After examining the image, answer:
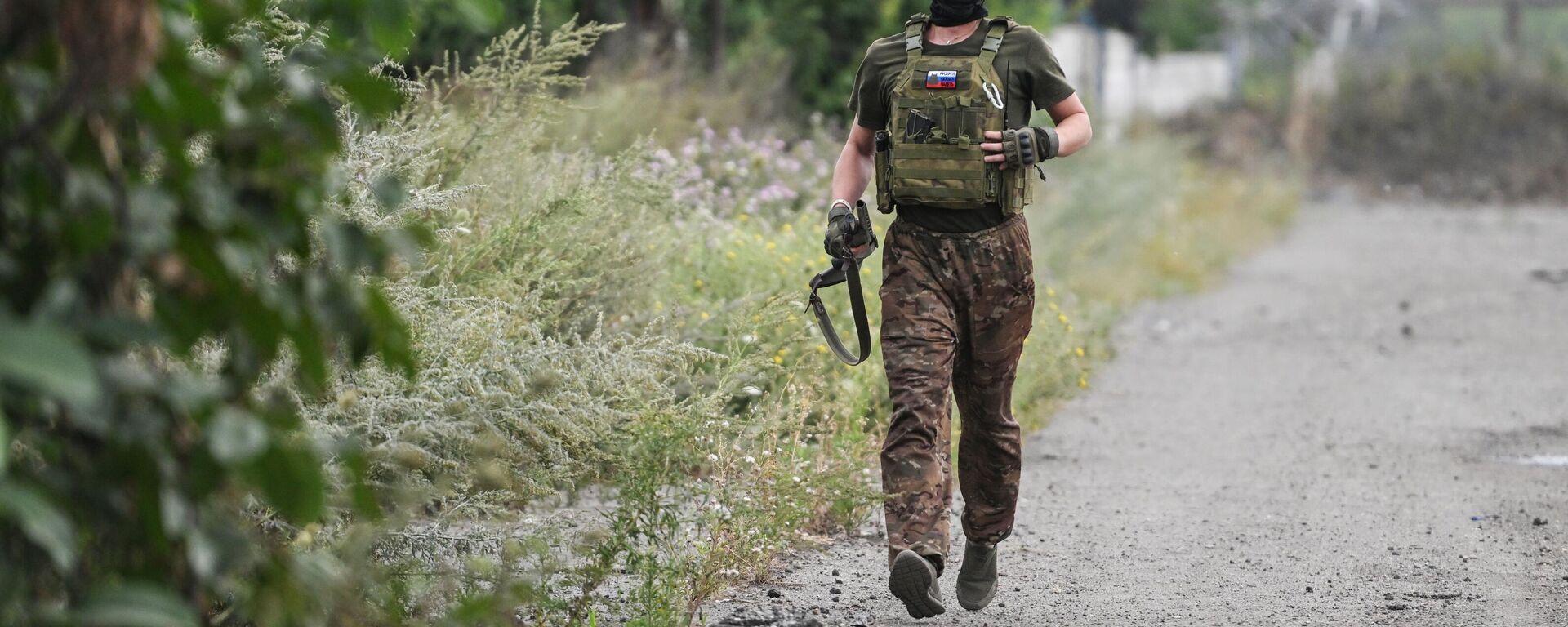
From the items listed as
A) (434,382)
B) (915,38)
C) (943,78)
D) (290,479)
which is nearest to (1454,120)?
(915,38)

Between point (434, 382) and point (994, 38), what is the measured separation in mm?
1756

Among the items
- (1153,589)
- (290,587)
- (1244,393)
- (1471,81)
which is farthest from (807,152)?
(1471,81)

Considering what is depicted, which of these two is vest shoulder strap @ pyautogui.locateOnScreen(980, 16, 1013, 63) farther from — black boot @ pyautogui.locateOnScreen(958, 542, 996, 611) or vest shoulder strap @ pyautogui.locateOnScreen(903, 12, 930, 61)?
black boot @ pyautogui.locateOnScreen(958, 542, 996, 611)

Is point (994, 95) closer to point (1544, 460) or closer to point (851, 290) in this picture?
point (851, 290)

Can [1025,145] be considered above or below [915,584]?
above

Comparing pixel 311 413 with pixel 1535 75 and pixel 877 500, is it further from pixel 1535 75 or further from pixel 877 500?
pixel 1535 75

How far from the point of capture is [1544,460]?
7469mm

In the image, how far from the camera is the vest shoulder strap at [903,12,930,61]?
4.72 metres

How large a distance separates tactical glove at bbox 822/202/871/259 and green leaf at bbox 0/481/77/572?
3127 mm

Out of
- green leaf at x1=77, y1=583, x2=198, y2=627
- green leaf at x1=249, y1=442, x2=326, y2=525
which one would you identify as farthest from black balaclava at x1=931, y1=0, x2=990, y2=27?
green leaf at x1=77, y1=583, x2=198, y2=627

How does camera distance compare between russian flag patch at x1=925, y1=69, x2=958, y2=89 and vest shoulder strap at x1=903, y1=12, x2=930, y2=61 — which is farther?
vest shoulder strap at x1=903, y1=12, x2=930, y2=61

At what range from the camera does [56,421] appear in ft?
6.54

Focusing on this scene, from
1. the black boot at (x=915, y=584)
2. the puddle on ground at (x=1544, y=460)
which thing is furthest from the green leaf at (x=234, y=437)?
the puddle on ground at (x=1544, y=460)

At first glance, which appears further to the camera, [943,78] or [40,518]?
[943,78]
